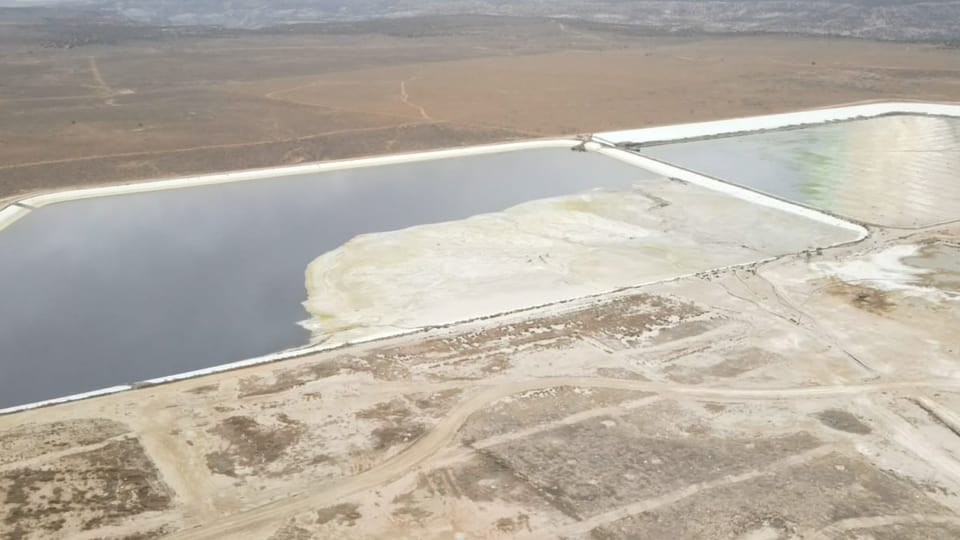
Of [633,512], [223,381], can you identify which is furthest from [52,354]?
[633,512]

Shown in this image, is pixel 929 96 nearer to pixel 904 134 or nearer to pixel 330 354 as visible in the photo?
pixel 904 134

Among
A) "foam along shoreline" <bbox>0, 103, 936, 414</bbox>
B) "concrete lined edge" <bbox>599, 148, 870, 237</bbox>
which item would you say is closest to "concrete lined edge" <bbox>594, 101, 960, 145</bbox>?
"foam along shoreline" <bbox>0, 103, 936, 414</bbox>

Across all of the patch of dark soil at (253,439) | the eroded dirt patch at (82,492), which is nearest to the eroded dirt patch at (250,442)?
the patch of dark soil at (253,439)

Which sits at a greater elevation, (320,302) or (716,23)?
(716,23)

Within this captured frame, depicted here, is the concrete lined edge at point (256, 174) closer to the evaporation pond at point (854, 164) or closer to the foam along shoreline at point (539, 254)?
the evaporation pond at point (854, 164)

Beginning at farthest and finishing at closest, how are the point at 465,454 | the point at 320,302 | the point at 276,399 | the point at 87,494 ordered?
the point at 320,302 → the point at 276,399 → the point at 465,454 → the point at 87,494

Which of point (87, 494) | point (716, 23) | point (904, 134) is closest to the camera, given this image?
point (87, 494)
